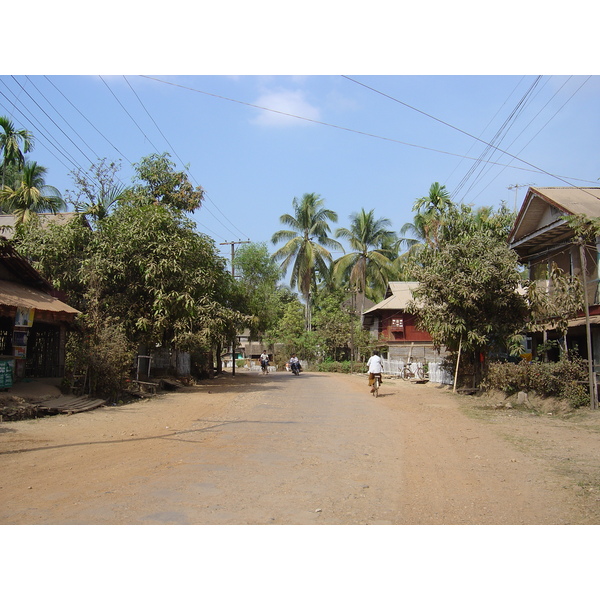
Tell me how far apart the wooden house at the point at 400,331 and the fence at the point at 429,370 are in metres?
3.04

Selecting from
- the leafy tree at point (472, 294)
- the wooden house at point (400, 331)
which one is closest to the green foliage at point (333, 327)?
the wooden house at point (400, 331)

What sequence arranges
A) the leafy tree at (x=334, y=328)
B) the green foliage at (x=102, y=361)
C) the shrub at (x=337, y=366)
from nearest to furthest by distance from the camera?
1. the green foliage at (x=102, y=361)
2. the shrub at (x=337, y=366)
3. the leafy tree at (x=334, y=328)

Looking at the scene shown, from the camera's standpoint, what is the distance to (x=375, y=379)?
68.1 feet

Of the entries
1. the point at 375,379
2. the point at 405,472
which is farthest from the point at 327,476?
the point at 375,379

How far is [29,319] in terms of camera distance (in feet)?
46.4

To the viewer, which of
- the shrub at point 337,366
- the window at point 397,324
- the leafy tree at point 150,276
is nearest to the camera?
the leafy tree at point 150,276

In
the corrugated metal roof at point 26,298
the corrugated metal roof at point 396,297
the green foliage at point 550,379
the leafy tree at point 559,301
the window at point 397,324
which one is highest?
the corrugated metal roof at point 396,297

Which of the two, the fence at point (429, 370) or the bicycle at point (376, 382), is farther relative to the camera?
the fence at point (429, 370)

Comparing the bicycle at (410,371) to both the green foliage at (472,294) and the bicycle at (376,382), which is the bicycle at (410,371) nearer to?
the bicycle at (376,382)

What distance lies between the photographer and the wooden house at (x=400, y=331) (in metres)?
40.4

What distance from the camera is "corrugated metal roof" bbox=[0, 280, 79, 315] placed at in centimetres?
1389

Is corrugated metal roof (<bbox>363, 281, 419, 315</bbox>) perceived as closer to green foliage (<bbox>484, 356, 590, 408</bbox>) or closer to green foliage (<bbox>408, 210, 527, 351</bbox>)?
green foliage (<bbox>408, 210, 527, 351</bbox>)

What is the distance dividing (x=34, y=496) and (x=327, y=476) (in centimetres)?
359

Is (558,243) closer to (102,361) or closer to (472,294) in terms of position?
(472,294)
